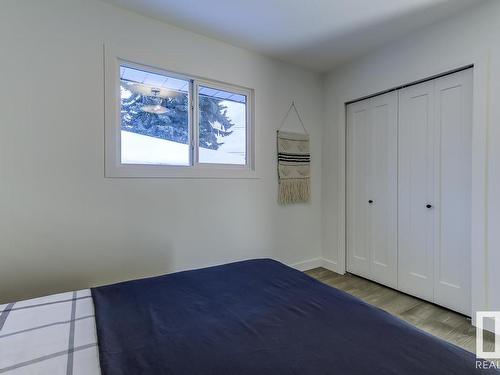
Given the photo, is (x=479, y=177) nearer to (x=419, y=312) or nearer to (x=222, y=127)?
(x=419, y=312)

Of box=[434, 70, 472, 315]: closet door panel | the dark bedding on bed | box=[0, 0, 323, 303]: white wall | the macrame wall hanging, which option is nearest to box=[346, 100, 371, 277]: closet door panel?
the macrame wall hanging

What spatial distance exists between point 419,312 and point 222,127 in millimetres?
2497

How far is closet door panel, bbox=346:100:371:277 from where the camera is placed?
9.71ft

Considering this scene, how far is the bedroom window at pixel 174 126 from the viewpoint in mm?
2111

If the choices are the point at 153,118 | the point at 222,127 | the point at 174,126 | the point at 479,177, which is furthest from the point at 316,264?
the point at 153,118

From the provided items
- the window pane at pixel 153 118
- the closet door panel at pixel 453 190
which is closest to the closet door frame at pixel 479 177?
the closet door panel at pixel 453 190

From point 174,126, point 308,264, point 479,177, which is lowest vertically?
point 308,264

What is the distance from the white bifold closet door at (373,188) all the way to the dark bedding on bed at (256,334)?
1758 millimetres

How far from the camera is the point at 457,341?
72.8 inches

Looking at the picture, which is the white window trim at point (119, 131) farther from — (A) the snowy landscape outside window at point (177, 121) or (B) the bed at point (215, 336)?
(B) the bed at point (215, 336)

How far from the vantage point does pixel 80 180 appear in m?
1.91

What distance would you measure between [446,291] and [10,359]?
2920 mm

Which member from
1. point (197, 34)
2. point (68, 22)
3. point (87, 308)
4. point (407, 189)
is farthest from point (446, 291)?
point (68, 22)

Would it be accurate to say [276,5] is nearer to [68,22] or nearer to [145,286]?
[68,22]
